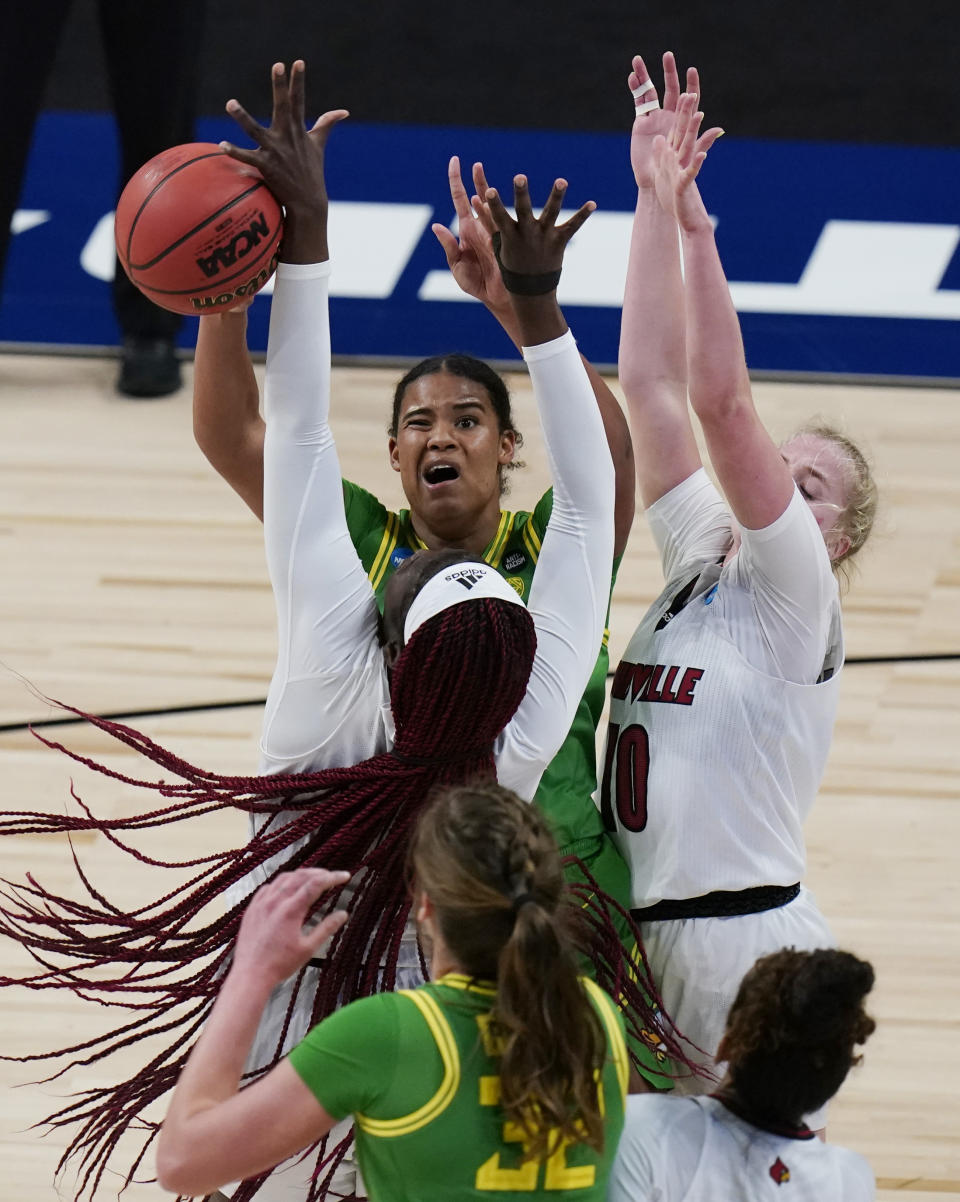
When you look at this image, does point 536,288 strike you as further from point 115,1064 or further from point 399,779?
point 115,1064

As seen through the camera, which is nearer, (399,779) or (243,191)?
(399,779)

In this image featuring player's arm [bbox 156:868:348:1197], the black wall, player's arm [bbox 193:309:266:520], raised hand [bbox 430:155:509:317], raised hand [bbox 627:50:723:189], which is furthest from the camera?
the black wall

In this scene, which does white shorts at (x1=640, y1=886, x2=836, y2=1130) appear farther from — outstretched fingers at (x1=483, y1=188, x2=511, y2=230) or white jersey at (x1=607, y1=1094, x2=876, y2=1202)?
outstretched fingers at (x1=483, y1=188, x2=511, y2=230)

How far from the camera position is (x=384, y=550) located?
261 centimetres

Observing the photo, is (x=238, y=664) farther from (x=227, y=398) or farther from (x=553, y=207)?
(x=553, y=207)

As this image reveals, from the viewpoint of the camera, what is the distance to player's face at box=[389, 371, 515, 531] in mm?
2607

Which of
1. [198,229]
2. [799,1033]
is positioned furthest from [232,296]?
[799,1033]

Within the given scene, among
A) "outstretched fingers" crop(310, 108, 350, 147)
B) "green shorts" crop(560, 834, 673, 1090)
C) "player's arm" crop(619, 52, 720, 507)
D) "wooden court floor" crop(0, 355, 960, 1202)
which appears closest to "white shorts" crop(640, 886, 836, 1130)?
"green shorts" crop(560, 834, 673, 1090)

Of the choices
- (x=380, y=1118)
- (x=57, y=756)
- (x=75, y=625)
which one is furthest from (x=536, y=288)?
(x=75, y=625)

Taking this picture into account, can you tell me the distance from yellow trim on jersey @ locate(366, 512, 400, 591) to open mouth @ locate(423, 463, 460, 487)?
96 millimetres

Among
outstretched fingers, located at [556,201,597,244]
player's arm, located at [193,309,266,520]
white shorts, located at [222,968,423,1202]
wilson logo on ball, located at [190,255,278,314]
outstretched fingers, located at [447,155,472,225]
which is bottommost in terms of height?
white shorts, located at [222,968,423,1202]

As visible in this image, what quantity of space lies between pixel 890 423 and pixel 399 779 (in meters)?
4.26

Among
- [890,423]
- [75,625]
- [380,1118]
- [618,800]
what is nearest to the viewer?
[380,1118]

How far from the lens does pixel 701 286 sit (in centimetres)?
240
